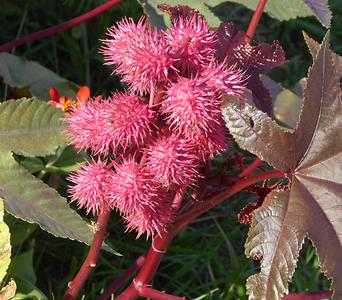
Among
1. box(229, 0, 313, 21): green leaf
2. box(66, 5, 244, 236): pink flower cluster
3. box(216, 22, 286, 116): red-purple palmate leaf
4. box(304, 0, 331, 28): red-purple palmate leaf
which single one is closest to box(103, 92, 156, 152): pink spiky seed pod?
box(66, 5, 244, 236): pink flower cluster

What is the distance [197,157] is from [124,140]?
11 cm

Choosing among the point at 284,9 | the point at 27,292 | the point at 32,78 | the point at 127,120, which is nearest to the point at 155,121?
the point at 127,120

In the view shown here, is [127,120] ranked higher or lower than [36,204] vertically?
higher

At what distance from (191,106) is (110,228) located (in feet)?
3.27

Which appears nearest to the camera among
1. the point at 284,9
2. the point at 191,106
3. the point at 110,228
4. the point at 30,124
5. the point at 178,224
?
the point at 191,106

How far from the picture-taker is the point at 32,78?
1.98 metres

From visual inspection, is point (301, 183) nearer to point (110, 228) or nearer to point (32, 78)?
point (110, 228)

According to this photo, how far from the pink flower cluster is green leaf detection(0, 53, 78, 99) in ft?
2.81

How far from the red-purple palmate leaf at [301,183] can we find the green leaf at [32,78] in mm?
950

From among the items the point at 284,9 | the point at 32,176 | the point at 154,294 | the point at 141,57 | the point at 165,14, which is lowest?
the point at 154,294

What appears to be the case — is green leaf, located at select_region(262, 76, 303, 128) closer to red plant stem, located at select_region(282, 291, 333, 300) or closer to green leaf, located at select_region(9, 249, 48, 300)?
red plant stem, located at select_region(282, 291, 333, 300)

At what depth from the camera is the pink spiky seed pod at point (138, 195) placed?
3.38ft

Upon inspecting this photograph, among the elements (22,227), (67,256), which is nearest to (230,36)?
(22,227)

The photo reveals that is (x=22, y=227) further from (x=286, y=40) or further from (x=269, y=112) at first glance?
(x=286, y=40)
